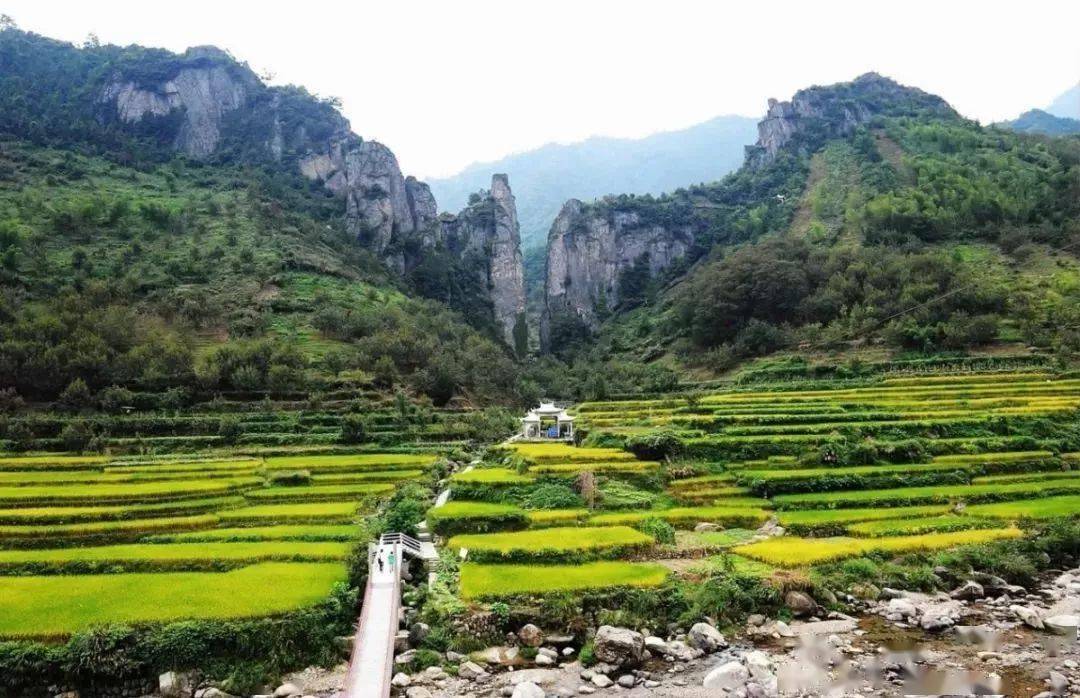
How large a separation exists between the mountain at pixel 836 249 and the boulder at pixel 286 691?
48.2 metres

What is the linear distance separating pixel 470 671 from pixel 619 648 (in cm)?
375

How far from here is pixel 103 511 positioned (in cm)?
2612

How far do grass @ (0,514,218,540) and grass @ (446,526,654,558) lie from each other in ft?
35.7

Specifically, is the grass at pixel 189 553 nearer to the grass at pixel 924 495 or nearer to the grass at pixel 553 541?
the grass at pixel 553 541

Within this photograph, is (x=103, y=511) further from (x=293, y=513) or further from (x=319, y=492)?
(x=319, y=492)

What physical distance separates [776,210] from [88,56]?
138 meters

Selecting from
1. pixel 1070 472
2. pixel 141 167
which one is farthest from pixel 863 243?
pixel 141 167

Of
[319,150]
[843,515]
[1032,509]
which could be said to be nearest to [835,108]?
[319,150]

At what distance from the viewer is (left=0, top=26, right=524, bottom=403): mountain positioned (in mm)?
52700

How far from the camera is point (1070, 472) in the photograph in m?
31.2

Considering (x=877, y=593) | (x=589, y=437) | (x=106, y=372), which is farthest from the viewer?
(x=106, y=372)

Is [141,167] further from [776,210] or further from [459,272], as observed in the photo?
[776,210]

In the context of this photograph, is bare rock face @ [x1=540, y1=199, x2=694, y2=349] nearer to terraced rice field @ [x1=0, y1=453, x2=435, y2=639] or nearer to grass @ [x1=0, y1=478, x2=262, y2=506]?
terraced rice field @ [x1=0, y1=453, x2=435, y2=639]

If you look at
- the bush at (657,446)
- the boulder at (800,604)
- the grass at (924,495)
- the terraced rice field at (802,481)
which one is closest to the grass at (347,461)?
the terraced rice field at (802,481)
